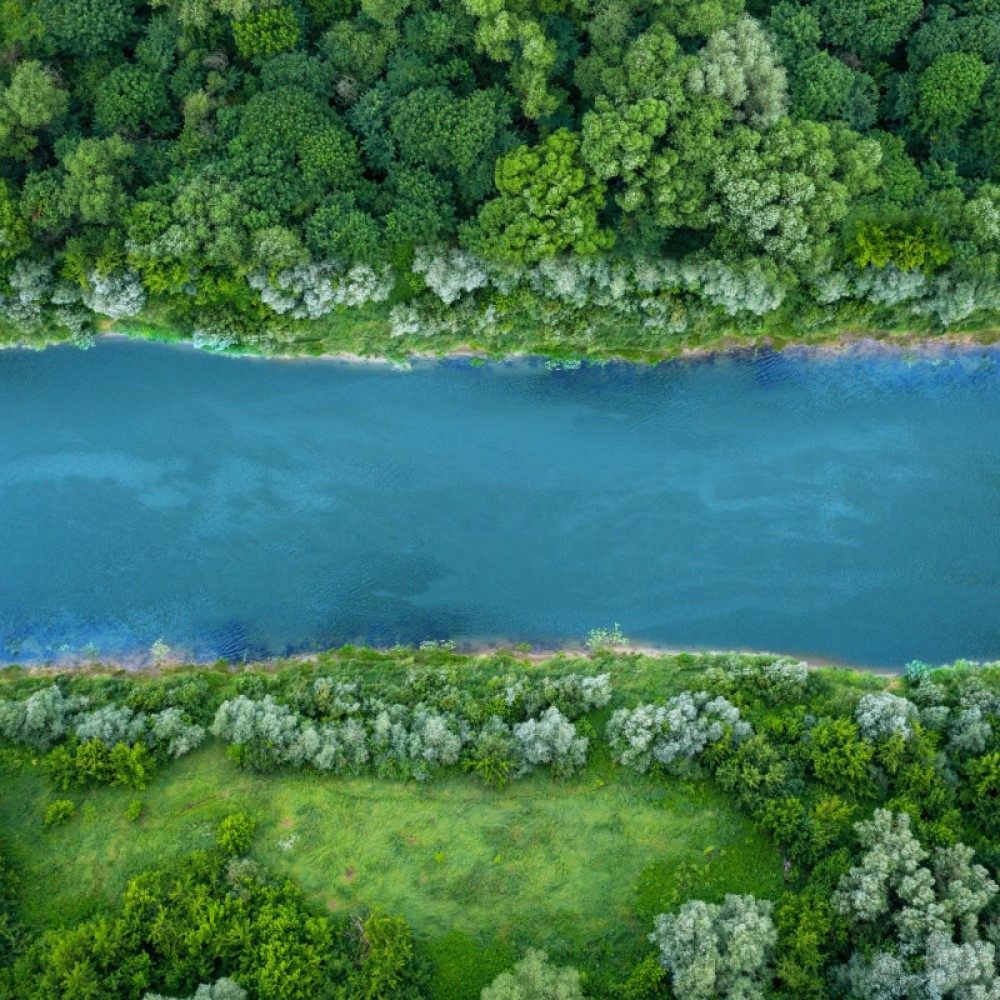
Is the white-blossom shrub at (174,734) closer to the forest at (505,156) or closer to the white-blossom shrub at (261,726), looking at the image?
the white-blossom shrub at (261,726)

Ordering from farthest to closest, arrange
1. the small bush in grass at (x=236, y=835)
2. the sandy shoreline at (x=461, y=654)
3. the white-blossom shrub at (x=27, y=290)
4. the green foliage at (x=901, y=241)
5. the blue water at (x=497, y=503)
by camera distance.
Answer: the blue water at (x=497, y=503) → the sandy shoreline at (x=461, y=654) → the white-blossom shrub at (x=27, y=290) → the green foliage at (x=901, y=241) → the small bush in grass at (x=236, y=835)

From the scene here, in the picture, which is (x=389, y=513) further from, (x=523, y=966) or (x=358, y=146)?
(x=523, y=966)

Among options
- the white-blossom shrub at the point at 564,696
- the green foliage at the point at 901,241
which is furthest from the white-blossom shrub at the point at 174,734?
the green foliage at the point at 901,241

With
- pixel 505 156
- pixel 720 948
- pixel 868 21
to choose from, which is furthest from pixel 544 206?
pixel 720 948

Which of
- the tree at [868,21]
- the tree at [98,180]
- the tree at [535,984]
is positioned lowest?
the tree at [535,984]

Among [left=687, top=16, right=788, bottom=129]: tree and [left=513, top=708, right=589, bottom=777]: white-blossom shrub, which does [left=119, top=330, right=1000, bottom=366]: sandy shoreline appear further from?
[left=513, top=708, right=589, bottom=777]: white-blossom shrub

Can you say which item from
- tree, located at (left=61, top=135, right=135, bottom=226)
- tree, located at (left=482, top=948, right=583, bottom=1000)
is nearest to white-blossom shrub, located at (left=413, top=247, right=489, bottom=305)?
tree, located at (left=61, top=135, right=135, bottom=226)

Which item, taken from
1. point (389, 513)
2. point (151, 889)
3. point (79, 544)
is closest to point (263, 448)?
point (389, 513)
